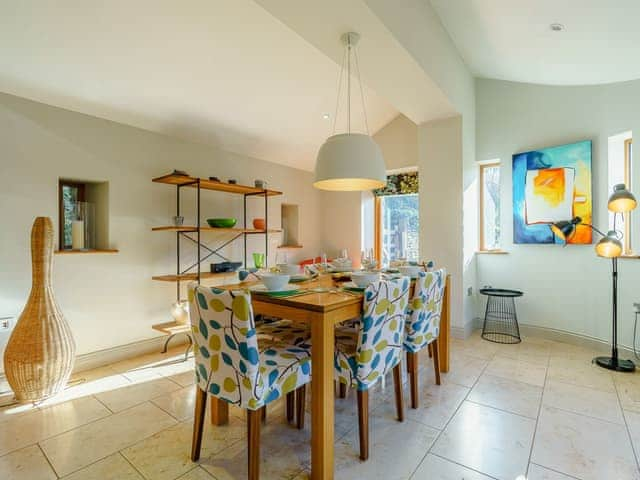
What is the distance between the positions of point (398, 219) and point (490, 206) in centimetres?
144

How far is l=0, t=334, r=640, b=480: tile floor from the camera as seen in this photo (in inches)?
65.4

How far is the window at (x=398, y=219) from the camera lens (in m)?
5.11

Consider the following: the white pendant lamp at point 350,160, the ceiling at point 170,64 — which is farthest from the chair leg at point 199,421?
the ceiling at point 170,64

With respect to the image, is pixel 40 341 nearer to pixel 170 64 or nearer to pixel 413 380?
pixel 170 64

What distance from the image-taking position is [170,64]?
2.75 m

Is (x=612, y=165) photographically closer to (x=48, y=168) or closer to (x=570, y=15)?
(x=570, y=15)

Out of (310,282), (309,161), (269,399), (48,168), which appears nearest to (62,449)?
(269,399)

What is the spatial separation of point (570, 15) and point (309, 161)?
11.2 feet

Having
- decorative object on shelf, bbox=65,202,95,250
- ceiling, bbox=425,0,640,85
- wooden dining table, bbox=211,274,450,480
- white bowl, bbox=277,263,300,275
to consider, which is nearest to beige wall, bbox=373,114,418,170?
ceiling, bbox=425,0,640,85

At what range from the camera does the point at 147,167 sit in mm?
3340

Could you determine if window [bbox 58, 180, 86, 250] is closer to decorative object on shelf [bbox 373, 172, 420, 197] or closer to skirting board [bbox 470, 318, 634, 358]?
decorative object on shelf [bbox 373, 172, 420, 197]

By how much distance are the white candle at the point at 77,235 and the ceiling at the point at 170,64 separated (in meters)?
1.01

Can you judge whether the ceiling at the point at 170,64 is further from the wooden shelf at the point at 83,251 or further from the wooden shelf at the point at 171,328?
the wooden shelf at the point at 171,328

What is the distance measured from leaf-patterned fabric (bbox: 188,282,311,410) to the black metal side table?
10.0ft
